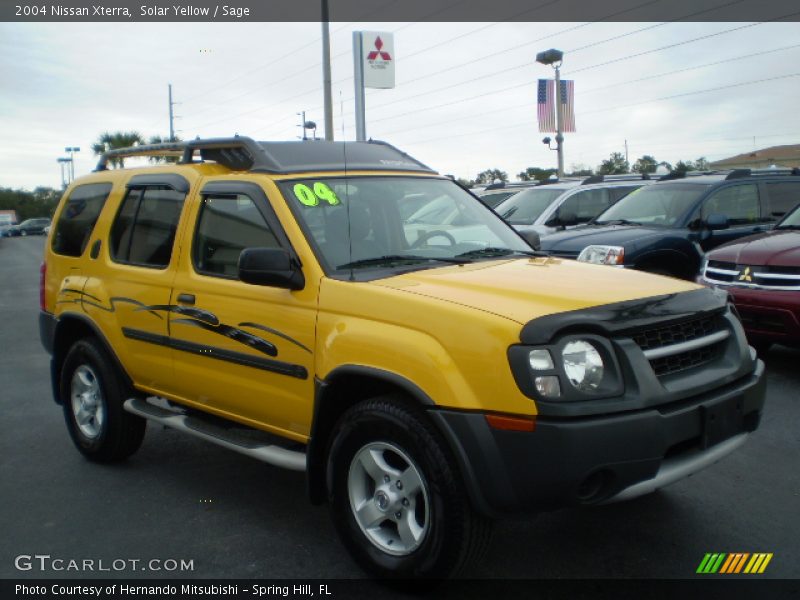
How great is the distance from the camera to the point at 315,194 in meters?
4.30

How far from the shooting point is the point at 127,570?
149 inches

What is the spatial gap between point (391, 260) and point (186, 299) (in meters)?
1.22

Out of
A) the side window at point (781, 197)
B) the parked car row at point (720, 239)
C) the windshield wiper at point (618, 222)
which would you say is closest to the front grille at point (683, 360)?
the parked car row at point (720, 239)

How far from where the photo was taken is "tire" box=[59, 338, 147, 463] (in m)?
5.20

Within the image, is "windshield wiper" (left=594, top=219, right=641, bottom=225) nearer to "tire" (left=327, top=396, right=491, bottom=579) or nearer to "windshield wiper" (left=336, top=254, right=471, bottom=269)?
"windshield wiper" (left=336, top=254, right=471, bottom=269)

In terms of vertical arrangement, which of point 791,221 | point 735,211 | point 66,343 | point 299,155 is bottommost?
point 66,343

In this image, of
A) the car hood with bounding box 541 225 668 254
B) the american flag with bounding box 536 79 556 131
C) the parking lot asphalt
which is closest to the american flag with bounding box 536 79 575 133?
the american flag with bounding box 536 79 556 131

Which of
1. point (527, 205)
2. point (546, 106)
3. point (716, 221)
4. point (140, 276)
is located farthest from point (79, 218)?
point (546, 106)

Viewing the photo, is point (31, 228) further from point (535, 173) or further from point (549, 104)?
point (549, 104)

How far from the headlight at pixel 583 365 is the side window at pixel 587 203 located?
969cm

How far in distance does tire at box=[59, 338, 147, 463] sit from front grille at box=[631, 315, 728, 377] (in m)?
3.35

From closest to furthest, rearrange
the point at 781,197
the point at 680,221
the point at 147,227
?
1. the point at 147,227
2. the point at 680,221
3. the point at 781,197

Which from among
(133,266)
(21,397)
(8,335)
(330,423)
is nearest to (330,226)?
(330,423)

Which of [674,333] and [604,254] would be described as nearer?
[674,333]
